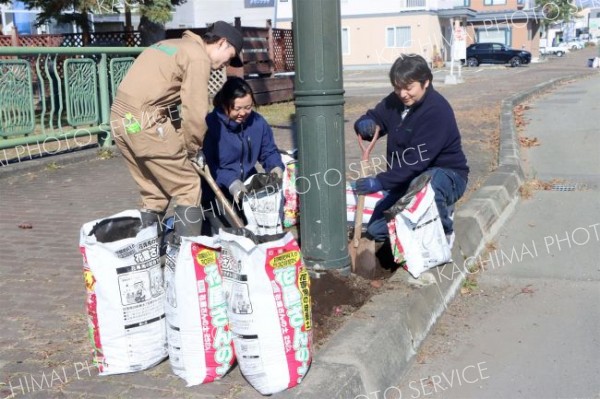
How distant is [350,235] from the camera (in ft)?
17.7

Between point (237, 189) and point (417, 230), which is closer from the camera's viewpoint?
point (417, 230)

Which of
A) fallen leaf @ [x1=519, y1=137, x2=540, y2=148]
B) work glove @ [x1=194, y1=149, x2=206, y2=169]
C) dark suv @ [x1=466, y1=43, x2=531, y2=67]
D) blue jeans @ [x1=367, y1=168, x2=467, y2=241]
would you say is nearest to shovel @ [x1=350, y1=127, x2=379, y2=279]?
blue jeans @ [x1=367, y1=168, x2=467, y2=241]

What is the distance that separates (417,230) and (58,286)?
7.93 ft

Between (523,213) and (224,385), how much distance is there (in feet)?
15.4

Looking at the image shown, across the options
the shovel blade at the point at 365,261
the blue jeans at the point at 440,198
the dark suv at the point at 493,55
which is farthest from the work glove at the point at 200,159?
the dark suv at the point at 493,55

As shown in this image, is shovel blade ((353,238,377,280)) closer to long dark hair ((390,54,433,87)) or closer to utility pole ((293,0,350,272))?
utility pole ((293,0,350,272))

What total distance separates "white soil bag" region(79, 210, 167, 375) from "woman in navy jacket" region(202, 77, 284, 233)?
1366mm

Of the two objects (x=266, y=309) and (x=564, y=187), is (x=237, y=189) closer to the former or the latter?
(x=266, y=309)

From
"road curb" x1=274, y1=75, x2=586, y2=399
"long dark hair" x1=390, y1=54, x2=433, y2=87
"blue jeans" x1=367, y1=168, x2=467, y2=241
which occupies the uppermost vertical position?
"long dark hair" x1=390, y1=54, x2=433, y2=87

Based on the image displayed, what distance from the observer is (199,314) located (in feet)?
10.5

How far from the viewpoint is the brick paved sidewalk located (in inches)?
130

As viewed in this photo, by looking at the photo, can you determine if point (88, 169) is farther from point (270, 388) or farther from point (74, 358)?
point (270, 388)

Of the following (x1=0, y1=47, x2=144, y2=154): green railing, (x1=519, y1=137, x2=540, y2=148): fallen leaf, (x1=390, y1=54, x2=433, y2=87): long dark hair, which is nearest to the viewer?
(x1=390, y1=54, x2=433, y2=87): long dark hair

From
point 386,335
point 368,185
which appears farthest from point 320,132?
point 386,335
